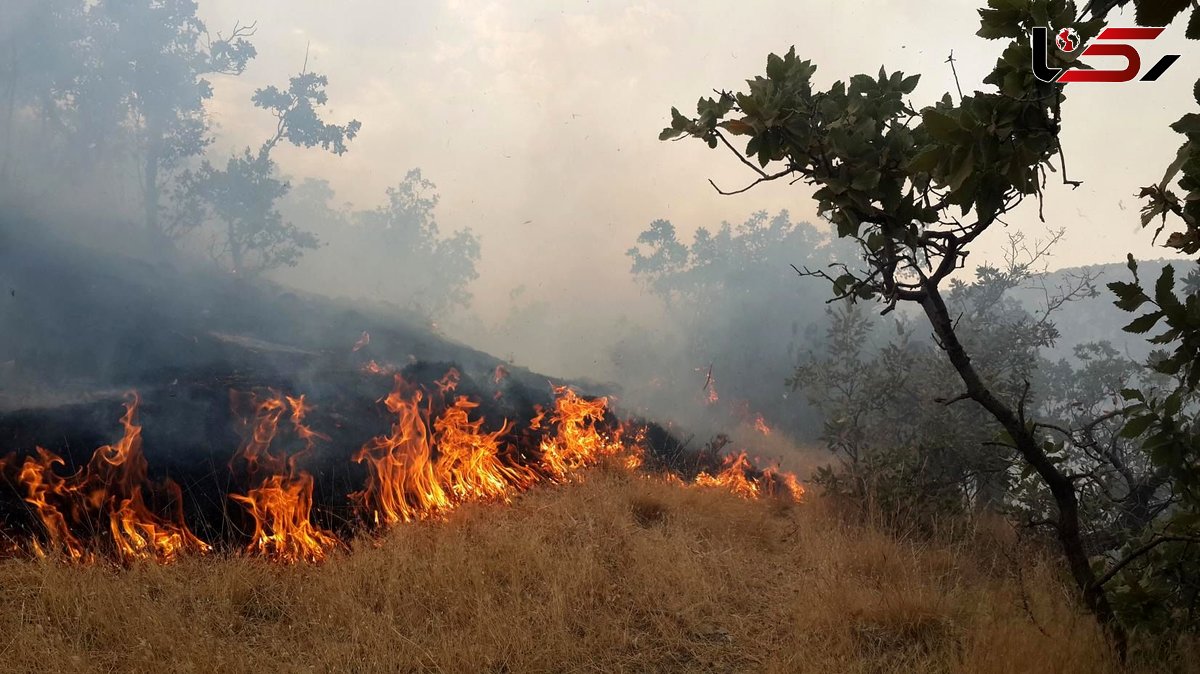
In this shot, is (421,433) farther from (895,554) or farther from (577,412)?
(895,554)

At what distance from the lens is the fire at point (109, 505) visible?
5.91 m

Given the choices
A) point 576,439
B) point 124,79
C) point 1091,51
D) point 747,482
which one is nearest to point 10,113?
point 124,79

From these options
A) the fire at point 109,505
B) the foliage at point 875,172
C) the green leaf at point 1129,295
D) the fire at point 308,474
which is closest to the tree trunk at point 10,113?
the fire at point 308,474

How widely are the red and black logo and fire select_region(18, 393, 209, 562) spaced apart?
7.19 meters

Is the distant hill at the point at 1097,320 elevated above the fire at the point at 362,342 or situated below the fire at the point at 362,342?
above

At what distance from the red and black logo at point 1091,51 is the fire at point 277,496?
6.63 metres

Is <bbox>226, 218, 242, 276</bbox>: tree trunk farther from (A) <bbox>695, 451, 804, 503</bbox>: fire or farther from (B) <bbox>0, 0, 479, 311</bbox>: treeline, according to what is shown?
(A) <bbox>695, 451, 804, 503</bbox>: fire

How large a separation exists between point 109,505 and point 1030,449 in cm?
761

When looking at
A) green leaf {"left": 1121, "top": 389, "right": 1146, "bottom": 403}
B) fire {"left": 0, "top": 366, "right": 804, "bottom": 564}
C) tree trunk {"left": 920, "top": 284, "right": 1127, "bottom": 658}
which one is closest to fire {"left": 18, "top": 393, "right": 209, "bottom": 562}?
fire {"left": 0, "top": 366, "right": 804, "bottom": 564}

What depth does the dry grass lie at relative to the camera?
446cm

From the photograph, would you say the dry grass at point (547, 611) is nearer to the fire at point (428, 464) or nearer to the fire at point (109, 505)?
the fire at point (109, 505)

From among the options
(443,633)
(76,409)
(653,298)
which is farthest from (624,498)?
(653,298)

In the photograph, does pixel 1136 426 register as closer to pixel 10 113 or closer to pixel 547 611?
pixel 547 611

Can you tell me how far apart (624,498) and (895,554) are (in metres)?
3.07
